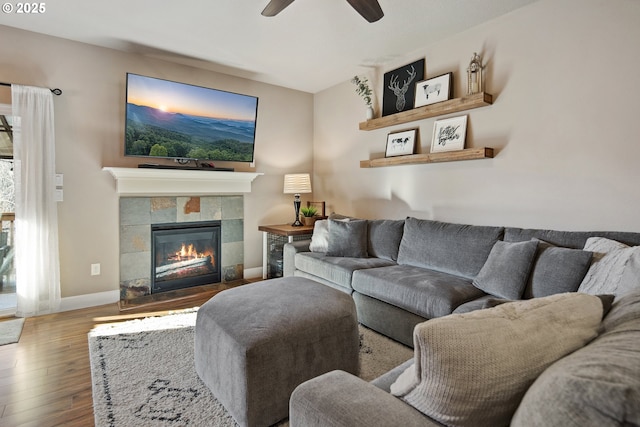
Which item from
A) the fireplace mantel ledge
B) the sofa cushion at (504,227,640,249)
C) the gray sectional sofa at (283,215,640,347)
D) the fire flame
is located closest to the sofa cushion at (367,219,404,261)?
the gray sectional sofa at (283,215,640,347)

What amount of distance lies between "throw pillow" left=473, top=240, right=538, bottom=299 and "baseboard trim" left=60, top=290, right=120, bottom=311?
11.5 ft

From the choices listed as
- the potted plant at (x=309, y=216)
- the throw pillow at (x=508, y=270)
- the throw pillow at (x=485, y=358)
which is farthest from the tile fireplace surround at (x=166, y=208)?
the throw pillow at (x=485, y=358)

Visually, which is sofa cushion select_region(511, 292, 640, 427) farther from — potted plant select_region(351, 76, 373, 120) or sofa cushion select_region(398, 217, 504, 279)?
potted plant select_region(351, 76, 373, 120)

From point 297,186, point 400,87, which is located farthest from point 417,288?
point 297,186

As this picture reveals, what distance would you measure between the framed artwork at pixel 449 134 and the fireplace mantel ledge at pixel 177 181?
2.18 meters

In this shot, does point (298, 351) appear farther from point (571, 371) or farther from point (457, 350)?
point (571, 371)

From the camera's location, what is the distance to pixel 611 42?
2320 millimetres

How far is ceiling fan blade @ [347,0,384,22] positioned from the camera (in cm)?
220

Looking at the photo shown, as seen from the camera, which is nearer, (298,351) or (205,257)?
(298,351)

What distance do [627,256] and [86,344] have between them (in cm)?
352

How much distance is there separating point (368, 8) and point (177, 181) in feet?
8.79

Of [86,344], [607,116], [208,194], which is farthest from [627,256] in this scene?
[208,194]

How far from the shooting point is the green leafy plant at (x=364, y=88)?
4.05 metres

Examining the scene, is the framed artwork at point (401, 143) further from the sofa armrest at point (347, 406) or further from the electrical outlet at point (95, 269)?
the electrical outlet at point (95, 269)
